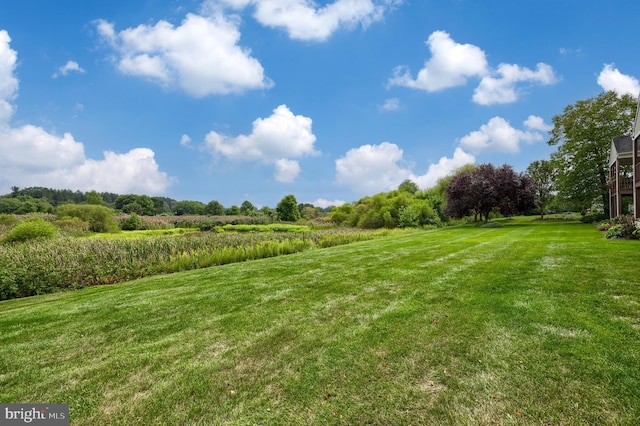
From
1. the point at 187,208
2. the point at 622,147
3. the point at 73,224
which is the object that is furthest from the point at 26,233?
the point at 187,208

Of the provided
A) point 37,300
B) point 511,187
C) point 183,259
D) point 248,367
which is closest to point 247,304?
point 248,367

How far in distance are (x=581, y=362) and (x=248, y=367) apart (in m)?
2.93

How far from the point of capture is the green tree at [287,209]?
50750 mm

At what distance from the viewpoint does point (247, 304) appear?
4.60m

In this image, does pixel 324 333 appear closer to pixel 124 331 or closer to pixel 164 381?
pixel 164 381

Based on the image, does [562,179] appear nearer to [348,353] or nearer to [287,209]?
[348,353]

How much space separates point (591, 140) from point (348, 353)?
32006mm

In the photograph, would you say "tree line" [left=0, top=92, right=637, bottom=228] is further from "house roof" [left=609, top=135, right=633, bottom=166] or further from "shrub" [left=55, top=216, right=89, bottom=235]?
"shrub" [left=55, top=216, right=89, bottom=235]

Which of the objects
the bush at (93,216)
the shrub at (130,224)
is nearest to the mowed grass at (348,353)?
the bush at (93,216)

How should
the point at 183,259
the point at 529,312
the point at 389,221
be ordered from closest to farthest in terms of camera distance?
the point at 529,312, the point at 183,259, the point at 389,221

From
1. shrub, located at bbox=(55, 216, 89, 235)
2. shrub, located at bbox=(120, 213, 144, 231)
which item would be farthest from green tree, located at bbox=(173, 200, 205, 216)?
shrub, located at bbox=(55, 216, 89, 235)

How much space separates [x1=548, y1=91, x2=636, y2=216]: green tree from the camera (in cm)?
2348

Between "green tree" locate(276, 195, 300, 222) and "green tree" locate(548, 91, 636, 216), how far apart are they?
36.4 m

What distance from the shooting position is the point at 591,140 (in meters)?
24.5
